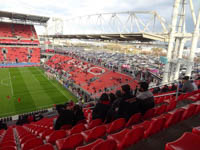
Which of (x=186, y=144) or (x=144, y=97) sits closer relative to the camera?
(x=186, y=144)

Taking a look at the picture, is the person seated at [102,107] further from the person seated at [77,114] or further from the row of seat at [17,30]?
the row of seat at [17,30]

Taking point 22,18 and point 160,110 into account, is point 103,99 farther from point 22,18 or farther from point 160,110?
point 22,18

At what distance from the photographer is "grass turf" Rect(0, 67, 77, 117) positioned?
16516 mm

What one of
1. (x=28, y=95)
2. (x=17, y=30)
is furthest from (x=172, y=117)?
(x=17, y=30)

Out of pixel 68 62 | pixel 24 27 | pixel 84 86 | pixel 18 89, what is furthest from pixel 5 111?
pixel 24 27

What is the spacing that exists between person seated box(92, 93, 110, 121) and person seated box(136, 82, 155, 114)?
88cm

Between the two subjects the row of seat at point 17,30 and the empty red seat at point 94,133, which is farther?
the row of seat at point 17,30

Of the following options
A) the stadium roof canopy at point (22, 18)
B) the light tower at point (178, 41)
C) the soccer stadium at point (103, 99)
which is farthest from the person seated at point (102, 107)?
the stadium roof canopy at point (22, 18)

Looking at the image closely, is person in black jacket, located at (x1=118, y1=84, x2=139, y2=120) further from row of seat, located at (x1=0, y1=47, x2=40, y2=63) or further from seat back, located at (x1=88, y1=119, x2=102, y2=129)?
row of seat, located at (x1=0, y1=47, x2=40, y2=63)

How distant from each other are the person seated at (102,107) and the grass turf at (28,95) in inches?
555

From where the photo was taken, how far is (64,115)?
387 cm

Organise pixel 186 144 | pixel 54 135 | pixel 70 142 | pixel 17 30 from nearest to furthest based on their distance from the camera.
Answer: pixel 186 144 < pixel 70 142 < pixel 54 135 < pixel 17 30

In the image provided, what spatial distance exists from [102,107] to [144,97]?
3.97 feet

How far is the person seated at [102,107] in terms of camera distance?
157 inches
